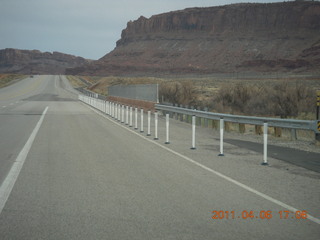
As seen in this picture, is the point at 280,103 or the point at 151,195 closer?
the point at 151,195

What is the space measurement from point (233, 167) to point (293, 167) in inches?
54.5

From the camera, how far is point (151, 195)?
292 inches

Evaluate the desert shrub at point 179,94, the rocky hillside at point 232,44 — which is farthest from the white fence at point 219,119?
the rocky hillside at point 232,44

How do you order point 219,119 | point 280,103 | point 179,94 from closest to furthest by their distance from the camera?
1. point 219,119
2. point 280,103
3. point 179,94

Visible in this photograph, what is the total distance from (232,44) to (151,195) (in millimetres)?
161541

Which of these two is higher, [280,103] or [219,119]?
[219,119]

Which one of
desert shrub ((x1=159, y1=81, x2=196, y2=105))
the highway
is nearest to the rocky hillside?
desert shrub ((x1=159, y1=81, x2=196, y2=105))
